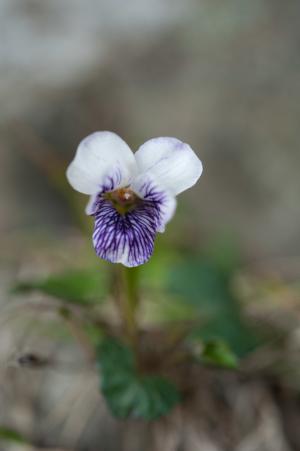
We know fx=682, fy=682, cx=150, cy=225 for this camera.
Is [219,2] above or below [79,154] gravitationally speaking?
above

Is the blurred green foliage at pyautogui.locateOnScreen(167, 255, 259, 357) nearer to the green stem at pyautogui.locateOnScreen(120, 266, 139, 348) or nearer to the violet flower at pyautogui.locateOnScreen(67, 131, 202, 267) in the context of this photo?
the green stem at pyautogui.locateOnScreen(120, 266, 139, 348)

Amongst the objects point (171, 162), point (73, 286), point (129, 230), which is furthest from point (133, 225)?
point (73, 286)

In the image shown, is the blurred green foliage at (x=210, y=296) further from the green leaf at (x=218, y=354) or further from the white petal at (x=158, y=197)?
the white petal at (x=158, y=197)

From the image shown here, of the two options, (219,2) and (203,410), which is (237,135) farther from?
(203,410)

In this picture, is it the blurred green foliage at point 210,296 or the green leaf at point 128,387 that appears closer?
the green leaf at point 128,387

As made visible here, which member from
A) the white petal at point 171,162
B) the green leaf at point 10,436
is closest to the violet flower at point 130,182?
the white petal at point 171,162

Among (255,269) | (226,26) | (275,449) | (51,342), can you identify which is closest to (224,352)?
(275,449)

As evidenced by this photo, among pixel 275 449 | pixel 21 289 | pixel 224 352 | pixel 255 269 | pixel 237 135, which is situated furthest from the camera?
pixel 237 135
